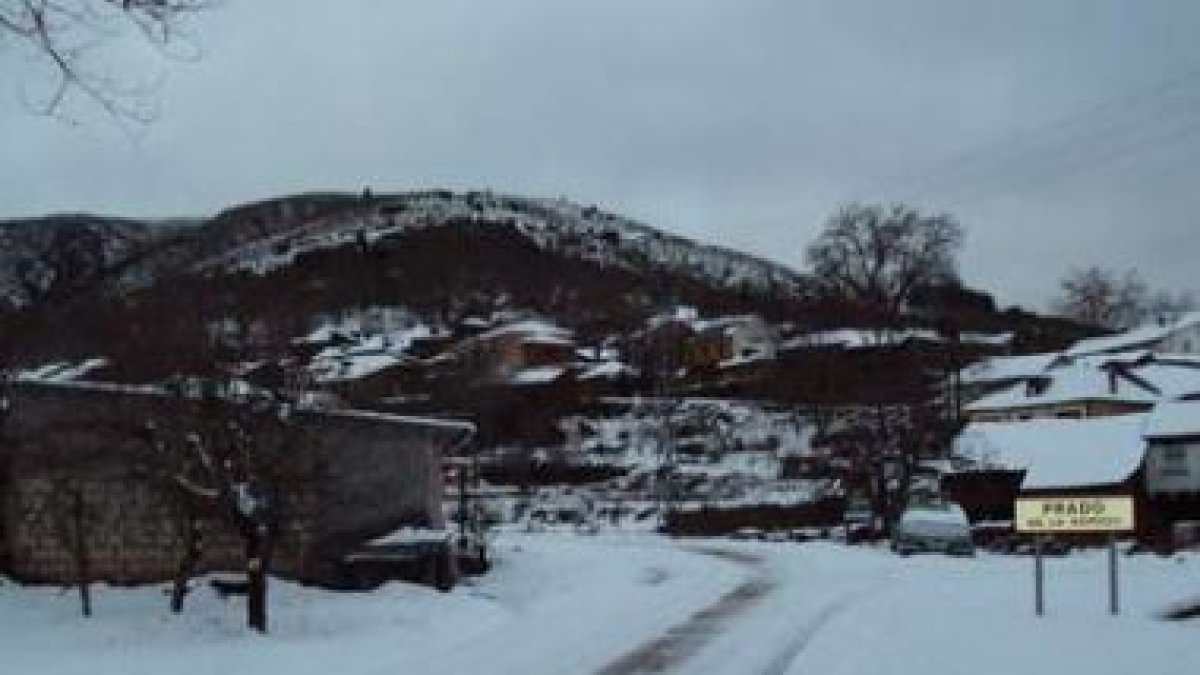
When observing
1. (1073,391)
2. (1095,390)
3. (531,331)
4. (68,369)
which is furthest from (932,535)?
(531,331)

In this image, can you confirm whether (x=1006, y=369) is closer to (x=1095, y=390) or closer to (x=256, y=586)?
(x=1095, y=390)

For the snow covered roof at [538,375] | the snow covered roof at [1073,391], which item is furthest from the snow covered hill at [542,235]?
the snow covered roof at [1073,391]

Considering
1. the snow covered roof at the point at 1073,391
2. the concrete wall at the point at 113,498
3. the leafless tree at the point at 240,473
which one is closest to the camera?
the leafless tree at the point at 240,473

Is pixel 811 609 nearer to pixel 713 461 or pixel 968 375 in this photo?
pixel 713 461

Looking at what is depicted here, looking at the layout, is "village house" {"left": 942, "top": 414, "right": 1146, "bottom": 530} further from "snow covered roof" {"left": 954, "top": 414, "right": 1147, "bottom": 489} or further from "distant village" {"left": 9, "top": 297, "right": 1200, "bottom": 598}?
"distant village" {"left": 9, "top": 297, "right": 1200, "bottom": 598}

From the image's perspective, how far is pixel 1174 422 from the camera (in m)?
72.4

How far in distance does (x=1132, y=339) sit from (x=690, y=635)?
323 ft

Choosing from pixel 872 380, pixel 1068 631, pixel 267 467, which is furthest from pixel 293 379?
pixel 872 380

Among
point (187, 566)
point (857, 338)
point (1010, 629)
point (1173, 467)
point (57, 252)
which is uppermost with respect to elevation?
point (857, 338)

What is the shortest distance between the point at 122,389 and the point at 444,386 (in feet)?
245

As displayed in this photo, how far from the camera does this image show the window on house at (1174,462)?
7125 centimetres

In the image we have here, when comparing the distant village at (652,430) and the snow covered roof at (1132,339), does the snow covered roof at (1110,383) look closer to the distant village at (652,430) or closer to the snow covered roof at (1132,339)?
the distant village at (652,430)

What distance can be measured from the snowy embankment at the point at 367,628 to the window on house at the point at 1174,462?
142 feet

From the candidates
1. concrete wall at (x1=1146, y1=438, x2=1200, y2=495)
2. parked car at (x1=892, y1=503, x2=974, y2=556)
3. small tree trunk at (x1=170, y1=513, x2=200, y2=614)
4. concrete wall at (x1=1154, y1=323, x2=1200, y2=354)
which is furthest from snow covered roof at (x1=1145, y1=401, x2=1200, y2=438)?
small tree trunk at (x1=170, y1=513, x2=200, y2=614)
